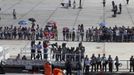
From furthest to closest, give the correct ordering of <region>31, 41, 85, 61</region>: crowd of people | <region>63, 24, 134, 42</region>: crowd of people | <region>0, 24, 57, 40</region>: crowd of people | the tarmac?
<region>0, 24, 57, 40</region>: crowd of people → <region>63, 24, 134, 42</region>: crowd of people → the tarmac → <region>31, 41, 85, 61</region>: crowd of people

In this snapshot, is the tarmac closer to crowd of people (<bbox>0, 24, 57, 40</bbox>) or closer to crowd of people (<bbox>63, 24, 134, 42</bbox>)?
crowd of people (<bbox>63, 24, 134, 42</bbox>)

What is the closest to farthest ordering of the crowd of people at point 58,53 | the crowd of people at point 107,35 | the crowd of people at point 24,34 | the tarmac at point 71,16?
the crowd of people at point 58,53 → the tarmac at point 71,16 → the crowd of people at point 107,35 → the crowd of people at point 24,34

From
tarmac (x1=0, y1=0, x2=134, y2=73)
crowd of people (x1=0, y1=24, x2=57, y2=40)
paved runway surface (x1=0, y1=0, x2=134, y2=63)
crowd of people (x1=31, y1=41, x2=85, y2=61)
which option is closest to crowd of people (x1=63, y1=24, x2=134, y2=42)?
tarmac (x1=0, y1=0, x2=134, y2=73)

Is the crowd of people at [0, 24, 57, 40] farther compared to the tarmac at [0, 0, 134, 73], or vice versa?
the crowd of people at [0, 24, 57, 40]

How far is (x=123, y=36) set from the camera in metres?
40.5

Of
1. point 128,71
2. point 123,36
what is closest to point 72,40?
point 123,36

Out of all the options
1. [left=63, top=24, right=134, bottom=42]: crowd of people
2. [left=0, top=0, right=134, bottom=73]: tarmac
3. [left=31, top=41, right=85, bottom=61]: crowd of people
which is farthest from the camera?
[left=63, top=24, right=134, bottom=42]: crowd of people

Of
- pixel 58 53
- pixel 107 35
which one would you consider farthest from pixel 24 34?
pixel 58 53

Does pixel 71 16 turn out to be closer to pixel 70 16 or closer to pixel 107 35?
pixel 70 16

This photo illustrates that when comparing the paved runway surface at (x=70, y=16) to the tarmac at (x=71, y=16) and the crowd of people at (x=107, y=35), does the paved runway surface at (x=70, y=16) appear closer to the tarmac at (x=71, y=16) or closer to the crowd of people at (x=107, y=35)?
the tarmac at (x=71, y=16)

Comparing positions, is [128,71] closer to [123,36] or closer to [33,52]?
[33,52]

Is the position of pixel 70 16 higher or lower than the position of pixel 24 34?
higher

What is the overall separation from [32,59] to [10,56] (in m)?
3.01

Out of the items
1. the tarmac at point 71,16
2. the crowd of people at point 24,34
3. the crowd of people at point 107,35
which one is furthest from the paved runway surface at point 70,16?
the crowd of people at point 107,35
